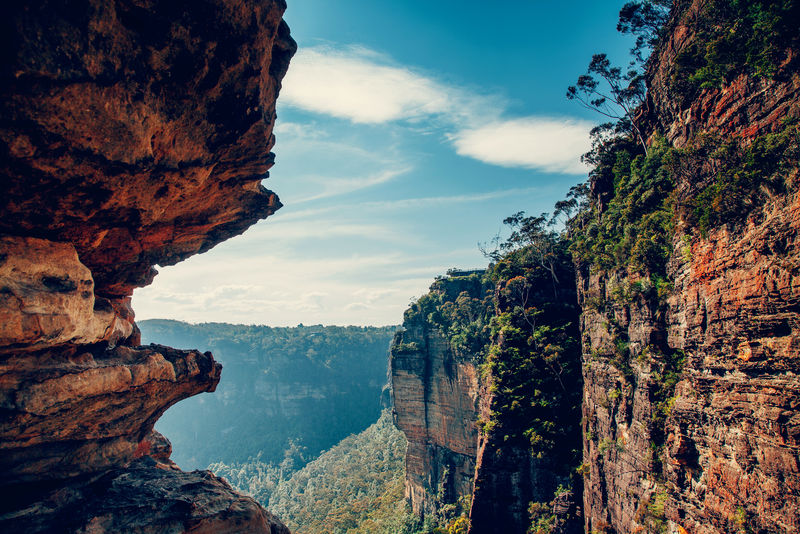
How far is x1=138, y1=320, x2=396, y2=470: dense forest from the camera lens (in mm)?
117062

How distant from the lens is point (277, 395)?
415ft

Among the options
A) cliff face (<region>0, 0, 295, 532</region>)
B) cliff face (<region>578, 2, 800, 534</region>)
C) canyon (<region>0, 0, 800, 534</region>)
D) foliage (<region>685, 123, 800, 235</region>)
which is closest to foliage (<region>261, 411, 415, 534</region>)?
canyon (<region>0, 0, 800, 534</region>)

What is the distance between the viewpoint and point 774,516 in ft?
38.3

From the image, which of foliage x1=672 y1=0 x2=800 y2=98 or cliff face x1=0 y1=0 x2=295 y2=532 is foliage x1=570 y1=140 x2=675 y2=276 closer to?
foliage x1=672 y1=0 x2=800 y2=98

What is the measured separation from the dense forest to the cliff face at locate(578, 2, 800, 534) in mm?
101695

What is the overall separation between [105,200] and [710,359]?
64.4 feet

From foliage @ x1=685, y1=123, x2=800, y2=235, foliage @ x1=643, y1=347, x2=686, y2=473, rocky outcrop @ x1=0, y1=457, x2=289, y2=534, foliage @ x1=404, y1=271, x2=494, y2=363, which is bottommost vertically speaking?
rocky outcrop @ x1=0, y1=457, x2=289, y2=534

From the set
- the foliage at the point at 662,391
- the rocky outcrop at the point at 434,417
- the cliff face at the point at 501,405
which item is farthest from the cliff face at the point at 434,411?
the foliage at the point at 662,391

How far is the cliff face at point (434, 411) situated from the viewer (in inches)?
1678

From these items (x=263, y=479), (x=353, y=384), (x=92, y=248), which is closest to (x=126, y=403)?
(x=92, y=248)

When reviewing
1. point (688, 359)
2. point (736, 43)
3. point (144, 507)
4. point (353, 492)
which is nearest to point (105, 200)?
point (144, 507)

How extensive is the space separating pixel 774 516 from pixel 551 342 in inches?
727

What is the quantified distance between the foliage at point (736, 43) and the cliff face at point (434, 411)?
3066 centimetres

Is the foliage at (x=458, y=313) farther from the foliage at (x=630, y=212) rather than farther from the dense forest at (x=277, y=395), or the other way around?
the dense forest at (x=277, y=395)
